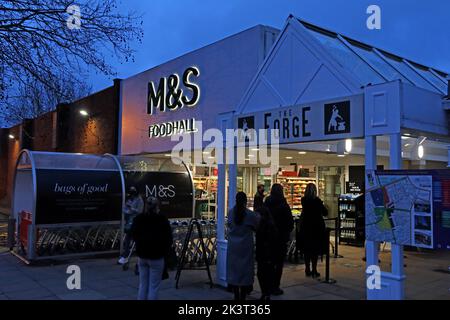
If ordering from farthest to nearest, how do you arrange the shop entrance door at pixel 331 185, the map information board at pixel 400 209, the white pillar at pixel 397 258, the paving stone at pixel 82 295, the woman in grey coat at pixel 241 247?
the shop entrance door at pixel 331 185 → the paving stone at pixel 82 295 → the woman in grey coat at pixel 241 247 → the white pillar at pixel 397 258 → the map information board at pixel 400 209

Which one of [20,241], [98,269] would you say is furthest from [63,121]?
[98,269]

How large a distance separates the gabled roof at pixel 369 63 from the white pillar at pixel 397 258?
3.36 feet

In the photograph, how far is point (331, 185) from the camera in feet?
55.5

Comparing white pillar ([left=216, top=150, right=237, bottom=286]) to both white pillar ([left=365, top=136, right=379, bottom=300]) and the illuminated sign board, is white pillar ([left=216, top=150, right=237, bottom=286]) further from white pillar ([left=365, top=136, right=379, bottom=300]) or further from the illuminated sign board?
the illuminated sign board

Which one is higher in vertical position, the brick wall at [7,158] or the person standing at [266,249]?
the brick wall at [7,158]

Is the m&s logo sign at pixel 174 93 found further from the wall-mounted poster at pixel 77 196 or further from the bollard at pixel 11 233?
the bollard at pixel 11 233

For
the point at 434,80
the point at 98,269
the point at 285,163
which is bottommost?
the point at 98,269

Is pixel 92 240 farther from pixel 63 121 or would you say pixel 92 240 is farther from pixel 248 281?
pixel 63 121

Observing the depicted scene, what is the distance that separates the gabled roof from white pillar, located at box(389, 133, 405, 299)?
3.36ft

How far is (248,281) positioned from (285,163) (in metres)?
13.0

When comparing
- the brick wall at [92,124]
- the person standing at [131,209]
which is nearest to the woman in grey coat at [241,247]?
the person standing at [131,209]

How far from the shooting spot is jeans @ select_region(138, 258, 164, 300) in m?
5.63

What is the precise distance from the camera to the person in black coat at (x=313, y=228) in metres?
8.27
